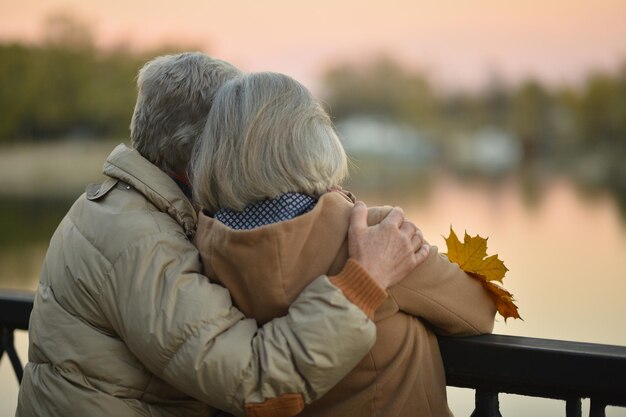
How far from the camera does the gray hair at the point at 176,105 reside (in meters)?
1.62

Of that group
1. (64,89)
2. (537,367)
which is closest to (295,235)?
(537,367)

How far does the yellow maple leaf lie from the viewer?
153 centimetres

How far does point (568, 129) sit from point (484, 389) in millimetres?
7167

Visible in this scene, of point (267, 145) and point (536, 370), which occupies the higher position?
point (267, 145)

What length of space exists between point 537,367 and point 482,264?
22 cm

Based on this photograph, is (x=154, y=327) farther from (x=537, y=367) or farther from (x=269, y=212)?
(x=537, y=367)

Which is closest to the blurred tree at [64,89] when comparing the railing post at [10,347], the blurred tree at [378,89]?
the blurred tree at [378,89]

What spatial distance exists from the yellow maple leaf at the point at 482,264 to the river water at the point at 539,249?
4760 mm

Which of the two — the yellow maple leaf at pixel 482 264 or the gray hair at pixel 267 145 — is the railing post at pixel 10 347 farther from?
the yellow maple leaf at pixel 482 264

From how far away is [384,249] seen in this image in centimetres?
140

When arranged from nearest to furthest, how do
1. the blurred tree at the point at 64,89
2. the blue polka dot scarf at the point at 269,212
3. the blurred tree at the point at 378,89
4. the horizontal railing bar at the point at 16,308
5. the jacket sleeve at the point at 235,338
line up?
the jacket sleeve at the point at 235,338
the blue polka dot scarf at the point at 269,212
the horizontal railing bar at the point at 16,308
the blurred tree at the point at 378,89
the blurred tree at the point at 64,89

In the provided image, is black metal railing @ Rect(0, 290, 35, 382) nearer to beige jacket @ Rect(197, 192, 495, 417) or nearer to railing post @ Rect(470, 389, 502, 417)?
beige jacket @ Rect(197, 192, 495, 417)

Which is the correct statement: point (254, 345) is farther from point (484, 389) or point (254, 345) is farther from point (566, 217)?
point (566, 217)

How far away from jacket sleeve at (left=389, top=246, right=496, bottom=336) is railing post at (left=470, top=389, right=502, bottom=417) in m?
0.14
